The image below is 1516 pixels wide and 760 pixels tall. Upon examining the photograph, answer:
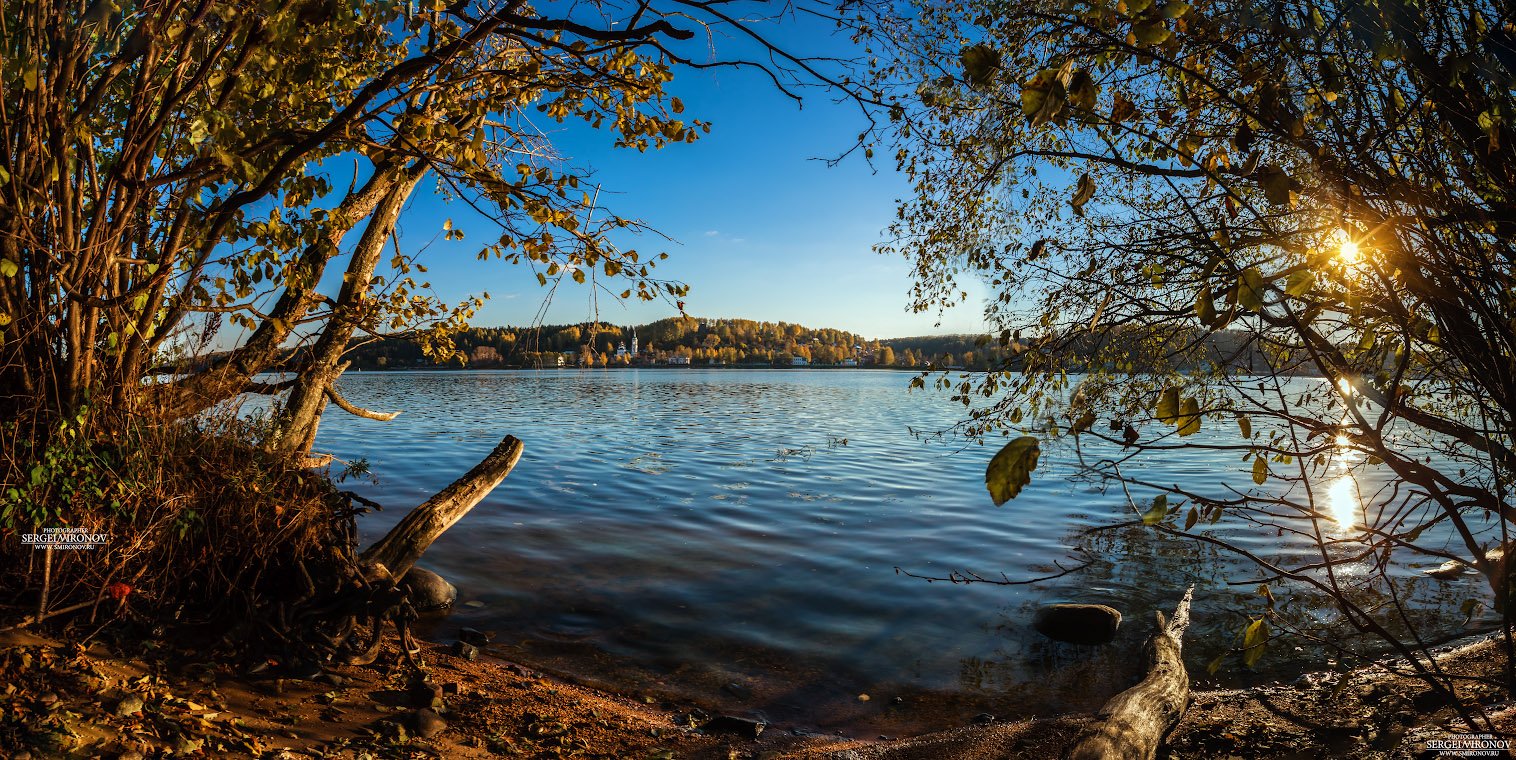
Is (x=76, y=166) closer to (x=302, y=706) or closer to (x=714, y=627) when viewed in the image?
(x=302, y=706)

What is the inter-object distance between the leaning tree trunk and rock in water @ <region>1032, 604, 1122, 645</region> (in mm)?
1369

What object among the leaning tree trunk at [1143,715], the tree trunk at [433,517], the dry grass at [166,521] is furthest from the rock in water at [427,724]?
the leaning tree trunk at [1143,715]

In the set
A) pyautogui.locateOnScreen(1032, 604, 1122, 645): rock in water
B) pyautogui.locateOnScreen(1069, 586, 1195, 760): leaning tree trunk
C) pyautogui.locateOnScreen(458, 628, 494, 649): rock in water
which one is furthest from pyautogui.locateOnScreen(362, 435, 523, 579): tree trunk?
pyautogui.locateOnScreen(1032, 604, 1122, 645): rock in water

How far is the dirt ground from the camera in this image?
3719 millimetres

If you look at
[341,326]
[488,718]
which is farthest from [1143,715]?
[341,326]

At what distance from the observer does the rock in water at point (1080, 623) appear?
9391 millimetres

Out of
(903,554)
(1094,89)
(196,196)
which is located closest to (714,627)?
(903,554)

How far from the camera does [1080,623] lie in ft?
31.1

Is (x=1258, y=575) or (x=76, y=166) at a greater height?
(x=76, y=166)

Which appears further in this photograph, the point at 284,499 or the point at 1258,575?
the point at 1258,575

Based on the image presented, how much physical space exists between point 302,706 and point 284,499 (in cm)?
163

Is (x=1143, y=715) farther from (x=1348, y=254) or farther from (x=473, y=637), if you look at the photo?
(x=473, y=637)

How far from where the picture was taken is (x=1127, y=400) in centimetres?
623

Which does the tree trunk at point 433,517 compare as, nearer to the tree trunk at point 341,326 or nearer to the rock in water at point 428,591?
Result: the tree trunk at point 341,326
